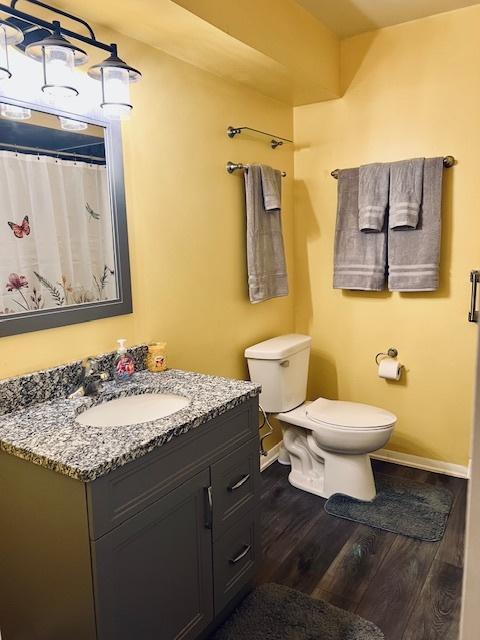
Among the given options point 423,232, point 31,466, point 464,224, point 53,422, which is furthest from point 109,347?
point 464,224

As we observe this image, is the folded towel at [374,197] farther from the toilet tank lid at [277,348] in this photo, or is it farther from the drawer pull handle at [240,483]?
the drawer pull handle at [240,483]

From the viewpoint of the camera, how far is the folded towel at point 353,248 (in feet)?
9.01

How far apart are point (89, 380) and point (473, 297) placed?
6.38ft

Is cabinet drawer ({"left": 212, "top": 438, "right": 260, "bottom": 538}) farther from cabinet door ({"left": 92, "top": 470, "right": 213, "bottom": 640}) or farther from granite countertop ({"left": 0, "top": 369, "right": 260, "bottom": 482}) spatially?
granite countertop ({"left": 0, "top": 369, "right": 260, "bottom": 482})

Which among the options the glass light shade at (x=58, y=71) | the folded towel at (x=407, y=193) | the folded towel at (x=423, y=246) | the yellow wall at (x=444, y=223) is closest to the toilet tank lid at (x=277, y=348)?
the yellow wall at (x=444, y=223)

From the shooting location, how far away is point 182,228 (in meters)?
2.19

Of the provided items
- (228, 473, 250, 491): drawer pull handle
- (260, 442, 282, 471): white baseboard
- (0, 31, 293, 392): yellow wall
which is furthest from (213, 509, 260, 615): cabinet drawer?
(260, 442, 282, 471): white baseboard

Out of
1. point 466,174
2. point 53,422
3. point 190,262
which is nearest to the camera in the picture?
point 53,422

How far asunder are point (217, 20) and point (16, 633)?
2.18 m

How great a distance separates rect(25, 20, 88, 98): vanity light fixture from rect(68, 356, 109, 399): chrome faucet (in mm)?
903

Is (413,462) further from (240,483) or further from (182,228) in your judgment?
(182,228)

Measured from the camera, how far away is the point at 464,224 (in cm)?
257

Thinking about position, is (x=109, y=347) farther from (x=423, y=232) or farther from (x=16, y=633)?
(x=423, y=232)

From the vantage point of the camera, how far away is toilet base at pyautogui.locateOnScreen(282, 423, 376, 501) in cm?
249
